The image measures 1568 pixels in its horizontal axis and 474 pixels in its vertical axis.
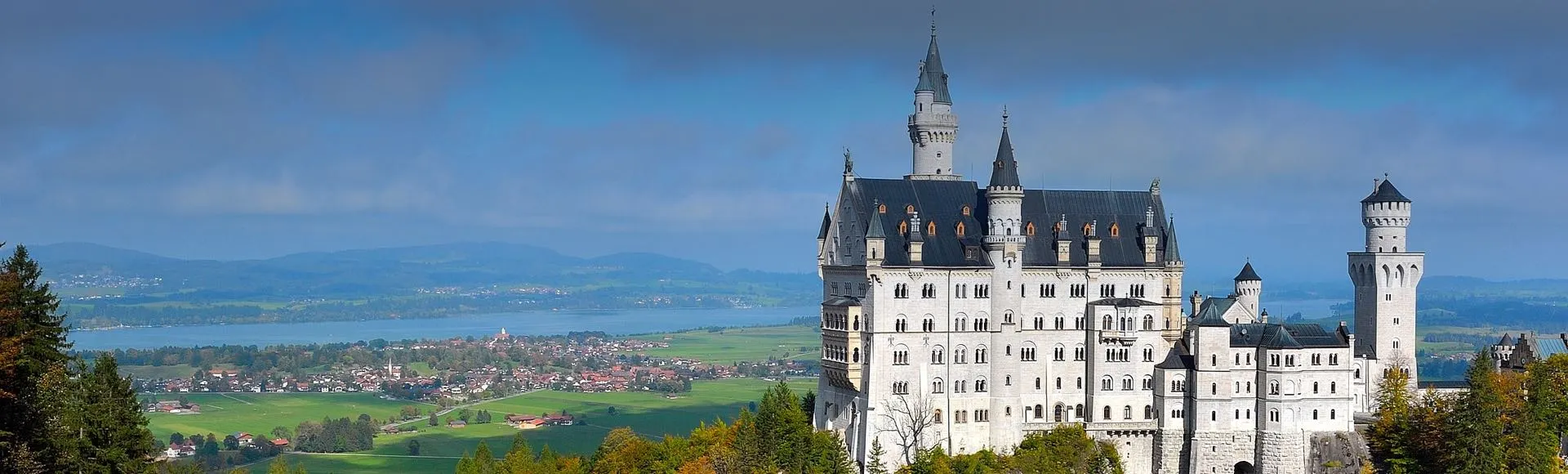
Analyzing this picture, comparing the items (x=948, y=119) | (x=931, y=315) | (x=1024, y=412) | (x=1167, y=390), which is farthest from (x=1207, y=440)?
(x=948, y=119)

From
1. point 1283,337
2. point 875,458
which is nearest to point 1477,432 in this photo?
point 1283,337

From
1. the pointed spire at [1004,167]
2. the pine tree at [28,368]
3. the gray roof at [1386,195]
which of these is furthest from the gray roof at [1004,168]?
the pine tree at [28,368]

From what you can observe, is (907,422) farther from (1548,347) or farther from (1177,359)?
(1548,347)

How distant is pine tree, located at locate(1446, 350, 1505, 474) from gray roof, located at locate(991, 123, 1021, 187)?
25071 millimetres

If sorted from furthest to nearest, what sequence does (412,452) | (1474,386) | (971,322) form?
(412,452), (971,322), (1474,386)

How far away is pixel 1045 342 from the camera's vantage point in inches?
3826

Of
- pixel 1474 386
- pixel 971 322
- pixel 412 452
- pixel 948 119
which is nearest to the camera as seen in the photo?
pixel 1474 386

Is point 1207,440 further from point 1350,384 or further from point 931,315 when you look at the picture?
point 931,315

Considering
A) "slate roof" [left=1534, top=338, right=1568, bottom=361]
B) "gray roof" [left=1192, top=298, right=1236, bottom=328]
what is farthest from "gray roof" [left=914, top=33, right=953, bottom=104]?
"slate roof" [left=1534, top=338, right=1568, bottom=361]

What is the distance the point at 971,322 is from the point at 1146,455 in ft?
42.9

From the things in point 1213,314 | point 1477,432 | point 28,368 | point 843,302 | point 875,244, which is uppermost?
point 875,244

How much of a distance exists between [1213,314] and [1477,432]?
14815mm

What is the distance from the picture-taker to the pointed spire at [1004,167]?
95.1 m

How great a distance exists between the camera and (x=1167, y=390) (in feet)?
320
